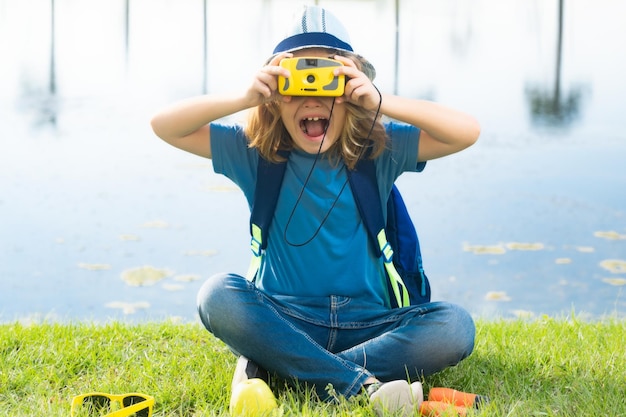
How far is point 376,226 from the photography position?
2.69 meters

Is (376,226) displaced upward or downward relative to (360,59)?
downward

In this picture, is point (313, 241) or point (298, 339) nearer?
point (298, 339)

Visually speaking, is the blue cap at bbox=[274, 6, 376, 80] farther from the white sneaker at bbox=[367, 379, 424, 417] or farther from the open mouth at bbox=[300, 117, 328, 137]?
the white sneaker at bbox=[367, 379, 424, 417]

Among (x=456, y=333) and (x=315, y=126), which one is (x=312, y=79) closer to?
(x=315, y=126)

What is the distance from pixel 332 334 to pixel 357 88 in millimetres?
805

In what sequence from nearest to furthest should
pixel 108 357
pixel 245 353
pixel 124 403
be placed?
pixel 124 403, pixel 245 353, pixel 108 357

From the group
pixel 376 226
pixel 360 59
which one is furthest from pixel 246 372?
pixel 360 59

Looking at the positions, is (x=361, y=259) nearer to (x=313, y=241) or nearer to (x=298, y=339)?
(x=313, y=241)

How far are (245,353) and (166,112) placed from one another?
33.4 inches

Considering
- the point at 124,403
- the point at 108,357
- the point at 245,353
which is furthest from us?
the point at 108,357

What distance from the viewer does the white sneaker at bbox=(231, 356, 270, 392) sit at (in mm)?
2476

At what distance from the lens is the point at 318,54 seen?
2656mm

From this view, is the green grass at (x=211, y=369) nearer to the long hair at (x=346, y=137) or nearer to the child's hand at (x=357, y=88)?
the long hair at (x=346, y=137)

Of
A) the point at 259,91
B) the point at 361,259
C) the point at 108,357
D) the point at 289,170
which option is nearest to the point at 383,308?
the point at 361,259
